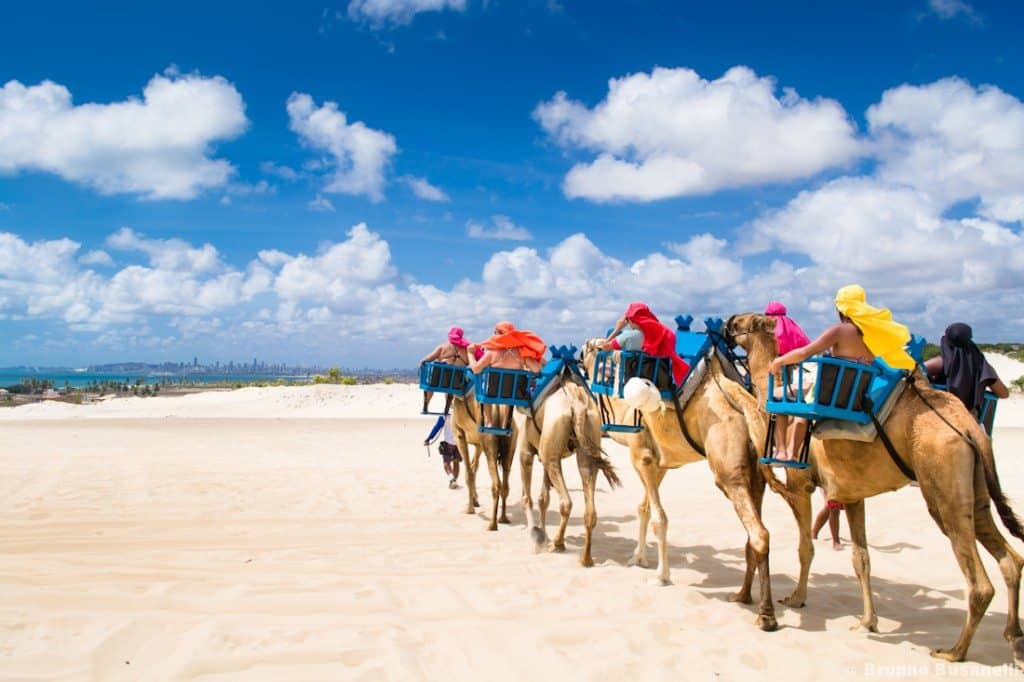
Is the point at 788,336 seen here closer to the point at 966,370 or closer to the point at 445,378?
the point at 966,370

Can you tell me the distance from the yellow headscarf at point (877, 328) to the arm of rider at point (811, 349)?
0.64 ft

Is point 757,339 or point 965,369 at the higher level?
point 757,339

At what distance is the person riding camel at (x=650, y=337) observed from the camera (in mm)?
7078

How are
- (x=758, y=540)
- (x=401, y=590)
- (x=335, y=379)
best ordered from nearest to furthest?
1. (x=758, y=540)
2. (x=401, y=590)
3. (x=335, y=379)

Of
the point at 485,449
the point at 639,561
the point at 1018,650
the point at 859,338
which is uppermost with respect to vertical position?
the point at 859,338

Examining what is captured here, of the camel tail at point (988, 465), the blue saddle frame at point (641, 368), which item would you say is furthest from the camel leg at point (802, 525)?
the camel tail at point (988, 465)

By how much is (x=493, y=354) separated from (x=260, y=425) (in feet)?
72.1

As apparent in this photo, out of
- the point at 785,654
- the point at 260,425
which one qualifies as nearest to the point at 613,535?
the point at 785,654

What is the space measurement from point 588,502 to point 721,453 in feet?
7.07

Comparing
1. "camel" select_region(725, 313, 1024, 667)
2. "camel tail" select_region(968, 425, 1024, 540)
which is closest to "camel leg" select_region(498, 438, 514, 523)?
"camel" select_region(725, 313, 1024, 667)

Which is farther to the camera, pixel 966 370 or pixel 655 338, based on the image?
pixel 655 338

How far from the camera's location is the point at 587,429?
8531mm

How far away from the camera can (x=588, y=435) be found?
8500 mm

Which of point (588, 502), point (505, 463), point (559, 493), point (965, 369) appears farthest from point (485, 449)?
point (965, 369)
